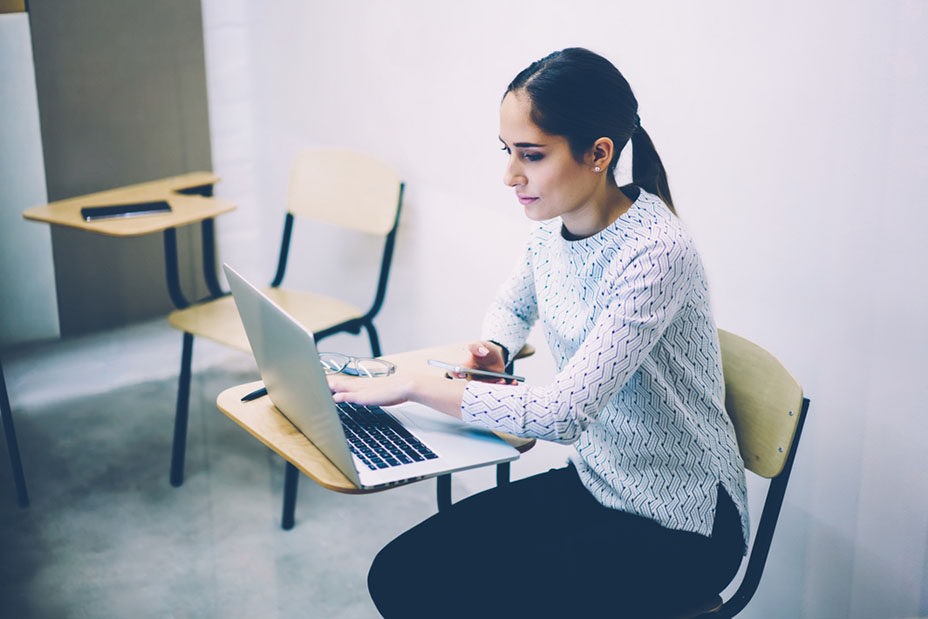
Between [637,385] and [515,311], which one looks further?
[515,311]

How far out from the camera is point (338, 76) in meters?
2.86

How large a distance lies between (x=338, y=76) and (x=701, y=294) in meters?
1.88

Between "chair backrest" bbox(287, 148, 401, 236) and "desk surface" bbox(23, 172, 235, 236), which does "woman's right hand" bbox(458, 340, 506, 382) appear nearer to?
"chair backrest" bbox(287, 148, 401, 236)

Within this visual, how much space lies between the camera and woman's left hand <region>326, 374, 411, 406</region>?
4.24 ft

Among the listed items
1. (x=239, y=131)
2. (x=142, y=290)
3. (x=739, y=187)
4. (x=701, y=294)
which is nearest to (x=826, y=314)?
(x=739, y=187)

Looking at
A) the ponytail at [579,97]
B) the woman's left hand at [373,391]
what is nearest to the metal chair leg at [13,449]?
the woman's left hand at [373,391]

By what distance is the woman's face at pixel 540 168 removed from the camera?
129 cm

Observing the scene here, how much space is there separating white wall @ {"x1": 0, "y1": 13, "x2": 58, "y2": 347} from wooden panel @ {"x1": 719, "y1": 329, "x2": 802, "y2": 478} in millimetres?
2792

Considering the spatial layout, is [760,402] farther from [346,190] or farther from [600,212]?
[346,190]

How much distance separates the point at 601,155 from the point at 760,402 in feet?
1.52

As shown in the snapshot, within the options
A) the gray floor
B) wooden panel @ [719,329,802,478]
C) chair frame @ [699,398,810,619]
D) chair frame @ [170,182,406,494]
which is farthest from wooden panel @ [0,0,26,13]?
chair frame @ [699,398,810,619]

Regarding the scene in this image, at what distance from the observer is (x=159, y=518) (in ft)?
7.84

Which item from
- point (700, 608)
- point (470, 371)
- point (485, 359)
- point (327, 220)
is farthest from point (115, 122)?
point (700, 608)

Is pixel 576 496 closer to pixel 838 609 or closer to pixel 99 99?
pixel 838 609
